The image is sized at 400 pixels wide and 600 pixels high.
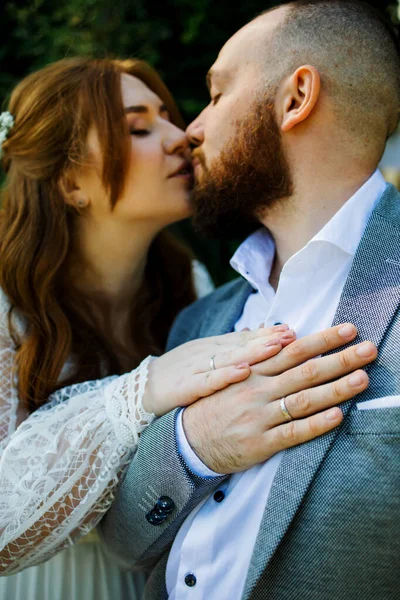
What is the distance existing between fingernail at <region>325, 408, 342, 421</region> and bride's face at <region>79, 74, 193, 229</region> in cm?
145

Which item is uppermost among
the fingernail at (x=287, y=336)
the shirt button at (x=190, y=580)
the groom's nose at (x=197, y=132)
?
the groom's nose at (x=197, y=132)

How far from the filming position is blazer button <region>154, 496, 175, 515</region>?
1.92 meters

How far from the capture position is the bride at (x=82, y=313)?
6.67 ft

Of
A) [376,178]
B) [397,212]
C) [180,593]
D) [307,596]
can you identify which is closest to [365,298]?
[397,212]

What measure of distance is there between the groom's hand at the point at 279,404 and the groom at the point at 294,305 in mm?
11

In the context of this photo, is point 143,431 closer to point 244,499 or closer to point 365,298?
point 244,499

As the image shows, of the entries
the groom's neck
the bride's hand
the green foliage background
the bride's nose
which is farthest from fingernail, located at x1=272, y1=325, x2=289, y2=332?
the green foliage background

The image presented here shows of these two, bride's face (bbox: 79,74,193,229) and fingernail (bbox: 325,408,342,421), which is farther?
bride's face (bbox: 79,74,193,229)

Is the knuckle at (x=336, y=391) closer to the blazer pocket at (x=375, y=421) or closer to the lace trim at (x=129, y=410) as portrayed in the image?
the blazer pocket at (x=375, y=421)

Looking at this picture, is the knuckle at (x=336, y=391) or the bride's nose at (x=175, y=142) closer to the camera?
the knuckle at (x=336, y=391)

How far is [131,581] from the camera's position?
98.3 inches

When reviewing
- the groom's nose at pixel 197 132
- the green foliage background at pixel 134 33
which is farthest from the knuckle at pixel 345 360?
the green foliage background at pixel 134 33

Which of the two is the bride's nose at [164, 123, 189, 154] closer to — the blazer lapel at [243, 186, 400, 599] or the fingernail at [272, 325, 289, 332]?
the blazer lapel at [243, 186, 400, 599]

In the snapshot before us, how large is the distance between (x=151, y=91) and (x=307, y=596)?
7.81 feet
